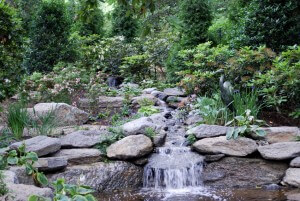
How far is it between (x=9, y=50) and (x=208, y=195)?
412 cm

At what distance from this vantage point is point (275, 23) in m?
7.32

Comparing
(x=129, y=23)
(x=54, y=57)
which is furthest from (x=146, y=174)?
(x=129, y=23)

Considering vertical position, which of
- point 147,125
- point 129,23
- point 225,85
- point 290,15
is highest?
point 129,23

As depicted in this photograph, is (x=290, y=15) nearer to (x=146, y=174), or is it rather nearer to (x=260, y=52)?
(x=260, y=52)

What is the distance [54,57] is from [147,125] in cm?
513

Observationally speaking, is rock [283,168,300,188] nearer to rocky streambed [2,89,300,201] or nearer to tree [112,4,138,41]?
rocky streambed [2,89,300,201]

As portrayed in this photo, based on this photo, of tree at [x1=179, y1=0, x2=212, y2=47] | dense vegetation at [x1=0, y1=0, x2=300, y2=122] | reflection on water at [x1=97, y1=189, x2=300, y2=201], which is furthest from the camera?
tree at [x1=179, y1=0, x2=212, y2=47]

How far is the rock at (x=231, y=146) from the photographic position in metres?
5.32

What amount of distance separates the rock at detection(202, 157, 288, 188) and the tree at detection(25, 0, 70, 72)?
6135 mm

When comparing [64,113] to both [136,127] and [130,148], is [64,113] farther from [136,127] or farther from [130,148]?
[130,148]

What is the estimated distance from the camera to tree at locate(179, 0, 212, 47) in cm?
993

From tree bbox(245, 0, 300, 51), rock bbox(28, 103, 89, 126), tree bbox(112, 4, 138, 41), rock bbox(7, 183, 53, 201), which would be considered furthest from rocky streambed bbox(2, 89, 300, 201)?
tree bbox(112, 4, 138, 41)

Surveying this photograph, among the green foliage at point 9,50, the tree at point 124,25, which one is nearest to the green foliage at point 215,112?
the green foliage at point 9,50

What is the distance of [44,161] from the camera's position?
4.83 m
